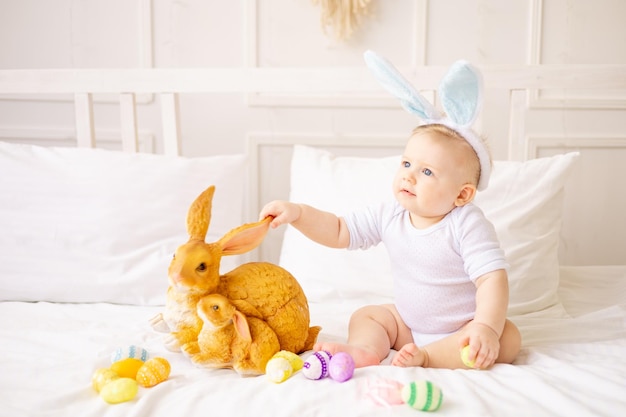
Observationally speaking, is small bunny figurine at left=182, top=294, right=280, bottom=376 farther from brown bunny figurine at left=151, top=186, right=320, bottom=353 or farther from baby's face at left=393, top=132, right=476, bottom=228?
baby's face at left=393, top=132, right=476, bottom=228

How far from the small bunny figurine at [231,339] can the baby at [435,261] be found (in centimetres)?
9

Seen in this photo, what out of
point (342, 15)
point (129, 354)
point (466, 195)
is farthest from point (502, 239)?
point (342, 15)

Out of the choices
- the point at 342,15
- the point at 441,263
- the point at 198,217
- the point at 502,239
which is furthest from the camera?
the point at 342,15

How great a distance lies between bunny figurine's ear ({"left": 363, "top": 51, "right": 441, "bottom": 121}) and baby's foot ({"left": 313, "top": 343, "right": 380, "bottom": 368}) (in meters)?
0.42

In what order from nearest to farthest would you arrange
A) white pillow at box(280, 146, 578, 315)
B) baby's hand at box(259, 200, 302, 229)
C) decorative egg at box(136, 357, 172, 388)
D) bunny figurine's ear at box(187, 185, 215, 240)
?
decorative egg at box(136, 357, 172, 388)
bunny figurine's ear at box(187, 185, 215, 240)
baby's hand at box(259, 200, 302, 229)
white pillow at box(280, 146, 578, 315)

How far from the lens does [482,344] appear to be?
0.91 metres

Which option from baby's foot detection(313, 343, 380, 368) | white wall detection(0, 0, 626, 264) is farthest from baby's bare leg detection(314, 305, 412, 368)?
white wall detection(0, 0, 626, 264)

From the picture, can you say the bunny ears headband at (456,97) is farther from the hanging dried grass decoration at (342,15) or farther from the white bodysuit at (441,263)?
the hanging dried grass decoration at (342,15)

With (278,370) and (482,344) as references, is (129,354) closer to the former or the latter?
(278,370)

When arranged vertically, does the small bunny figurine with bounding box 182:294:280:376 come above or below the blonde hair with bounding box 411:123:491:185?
below

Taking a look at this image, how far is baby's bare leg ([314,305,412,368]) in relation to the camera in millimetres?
965

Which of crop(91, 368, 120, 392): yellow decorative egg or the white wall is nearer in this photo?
crop(91, 368, 120, 392): yellow decorative egg

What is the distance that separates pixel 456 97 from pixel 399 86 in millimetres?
96

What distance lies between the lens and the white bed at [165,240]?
A: 1.13 m
